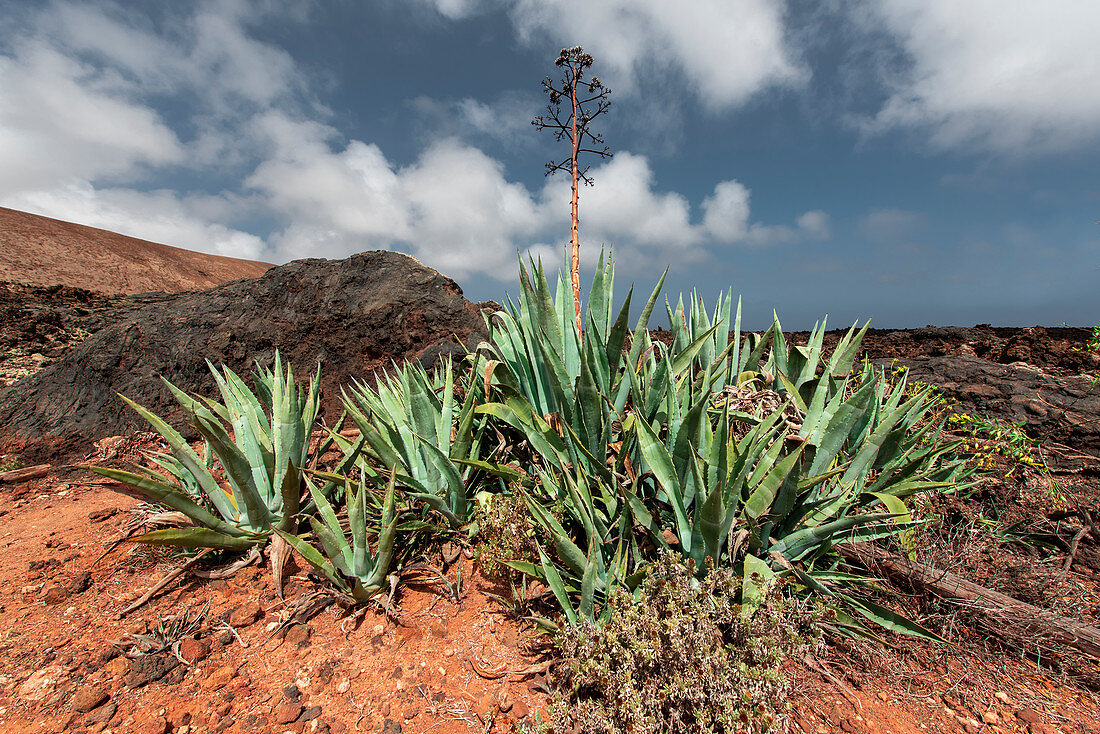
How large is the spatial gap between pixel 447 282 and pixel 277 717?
4045mm

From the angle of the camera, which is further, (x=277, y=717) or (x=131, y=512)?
(x=131, y=512)

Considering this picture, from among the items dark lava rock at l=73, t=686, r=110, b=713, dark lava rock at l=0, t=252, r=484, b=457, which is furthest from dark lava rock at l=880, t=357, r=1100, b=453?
dark lava rock at l=73, t=686, r=110, b=713

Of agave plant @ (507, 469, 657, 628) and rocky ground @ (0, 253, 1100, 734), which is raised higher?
agave plant @ (507, 469, 657, 628)

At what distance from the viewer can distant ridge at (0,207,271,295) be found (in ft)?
44.7

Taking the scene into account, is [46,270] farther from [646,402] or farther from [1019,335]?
[1019,335]

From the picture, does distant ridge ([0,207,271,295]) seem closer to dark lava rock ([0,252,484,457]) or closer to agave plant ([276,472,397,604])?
dark lava rock ([0,252,484,457])

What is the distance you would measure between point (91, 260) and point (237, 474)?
20899mm

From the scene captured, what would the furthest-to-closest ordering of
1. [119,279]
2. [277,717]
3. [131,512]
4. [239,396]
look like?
[119,279], [131,512], [239,396], [277,717]

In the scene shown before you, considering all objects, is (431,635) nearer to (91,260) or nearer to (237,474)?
(237,474)

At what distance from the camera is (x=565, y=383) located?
90.0 inches

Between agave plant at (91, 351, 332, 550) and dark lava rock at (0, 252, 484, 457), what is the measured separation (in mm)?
1552

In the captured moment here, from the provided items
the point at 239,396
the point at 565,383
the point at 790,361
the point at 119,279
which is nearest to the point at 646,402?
the point at 565,383

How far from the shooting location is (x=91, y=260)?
52.7 ft

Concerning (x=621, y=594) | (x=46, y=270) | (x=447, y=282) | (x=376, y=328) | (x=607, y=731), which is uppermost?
(x=46, y=270)
